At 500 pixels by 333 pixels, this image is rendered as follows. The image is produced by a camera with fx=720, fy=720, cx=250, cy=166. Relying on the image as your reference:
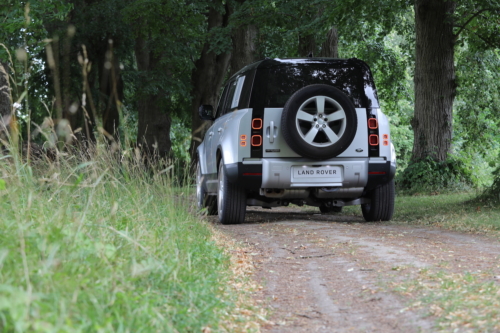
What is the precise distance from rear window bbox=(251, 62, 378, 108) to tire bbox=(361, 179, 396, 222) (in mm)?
1273

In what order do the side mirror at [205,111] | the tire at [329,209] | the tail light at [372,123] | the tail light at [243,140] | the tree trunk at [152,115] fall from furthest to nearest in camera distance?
the tree trunk at [152,115], the tire at [329,209], the side mirror at [205,111], the tail light at [372,123], the tail light at [243,140]

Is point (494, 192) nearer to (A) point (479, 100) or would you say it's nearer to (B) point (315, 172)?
(B) point (315, 172)

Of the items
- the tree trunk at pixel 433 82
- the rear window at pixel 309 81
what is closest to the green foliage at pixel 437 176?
the tree trunk at pixel 433 82

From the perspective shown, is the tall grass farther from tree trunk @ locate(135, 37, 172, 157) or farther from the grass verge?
tree trunk @ locate(135, 37, 172, 157)

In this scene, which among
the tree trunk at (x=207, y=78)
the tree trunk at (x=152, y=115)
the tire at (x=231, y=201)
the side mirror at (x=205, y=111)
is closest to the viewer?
the tire at (x=231, y=201)

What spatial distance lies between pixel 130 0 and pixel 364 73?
15.2m

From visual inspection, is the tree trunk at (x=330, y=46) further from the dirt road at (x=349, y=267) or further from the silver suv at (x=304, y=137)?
the dirt road at (x=349, y=267)

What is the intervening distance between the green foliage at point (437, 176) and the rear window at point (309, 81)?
6856mm

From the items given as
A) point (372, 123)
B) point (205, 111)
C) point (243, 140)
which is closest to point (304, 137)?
point (243, 140)

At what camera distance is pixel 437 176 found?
16.6m

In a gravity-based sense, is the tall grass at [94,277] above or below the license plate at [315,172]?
below

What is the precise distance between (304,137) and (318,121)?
0.28m

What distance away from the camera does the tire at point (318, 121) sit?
9.40m

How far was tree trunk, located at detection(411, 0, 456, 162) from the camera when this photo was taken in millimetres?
16344
